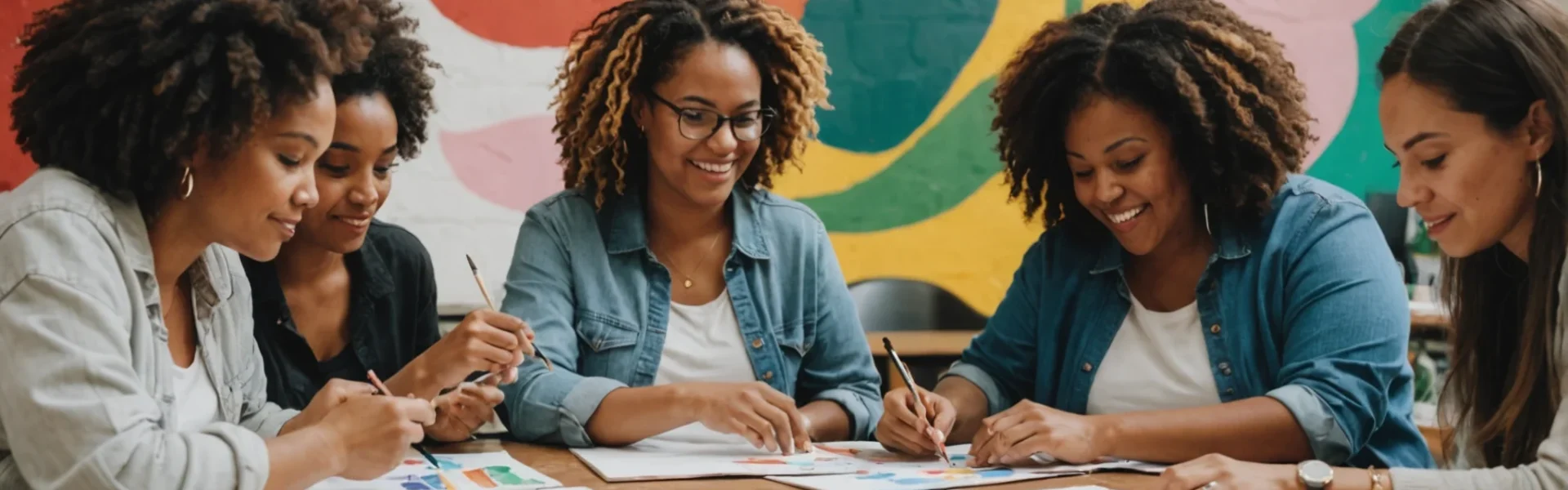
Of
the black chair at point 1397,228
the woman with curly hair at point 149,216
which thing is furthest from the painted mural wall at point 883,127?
the woman with curly hair at point 149,216

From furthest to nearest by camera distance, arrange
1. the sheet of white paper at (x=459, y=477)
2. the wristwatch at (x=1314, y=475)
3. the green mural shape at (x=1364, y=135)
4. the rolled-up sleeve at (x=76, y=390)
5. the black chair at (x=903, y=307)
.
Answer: the green mural shape at (x=1364, y=135) → the black chair at (x=903, y=307) → the sheet of white paper at (x=459, y=477) → the wristwatch at (x=1314, y=475) → the rolled-up sleeve at (x=76, y=390)

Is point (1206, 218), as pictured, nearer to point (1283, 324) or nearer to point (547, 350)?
point (1283, 324)

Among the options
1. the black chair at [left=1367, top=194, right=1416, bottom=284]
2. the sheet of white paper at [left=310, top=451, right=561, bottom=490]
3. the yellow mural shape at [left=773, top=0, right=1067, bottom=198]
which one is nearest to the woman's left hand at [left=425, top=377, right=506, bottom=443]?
the sheet of white paper at [left=310, top=451, right=561, bottom=490]

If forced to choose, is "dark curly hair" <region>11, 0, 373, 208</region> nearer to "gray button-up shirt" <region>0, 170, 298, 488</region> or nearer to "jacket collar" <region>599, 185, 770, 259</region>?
"gray button-up shirt" <region>0, 170, 298, 488</region>

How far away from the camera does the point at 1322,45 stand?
410 centimetres

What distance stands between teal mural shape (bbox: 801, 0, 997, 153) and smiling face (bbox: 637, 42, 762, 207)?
1597 mm

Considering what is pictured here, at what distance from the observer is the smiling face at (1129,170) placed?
6.46 feet

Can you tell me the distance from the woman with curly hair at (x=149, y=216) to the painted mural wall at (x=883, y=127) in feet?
6.39

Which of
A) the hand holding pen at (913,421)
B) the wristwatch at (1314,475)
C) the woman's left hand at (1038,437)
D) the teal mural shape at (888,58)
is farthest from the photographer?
the teal mural shape at (888,58)

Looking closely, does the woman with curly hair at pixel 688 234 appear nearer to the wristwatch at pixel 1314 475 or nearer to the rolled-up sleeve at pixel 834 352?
the rolled-up sleeve at pixel 834 352

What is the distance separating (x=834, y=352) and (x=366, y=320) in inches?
29.9

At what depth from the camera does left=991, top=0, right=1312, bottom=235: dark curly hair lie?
196 centimetres

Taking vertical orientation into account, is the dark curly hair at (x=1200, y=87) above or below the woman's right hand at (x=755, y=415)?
above

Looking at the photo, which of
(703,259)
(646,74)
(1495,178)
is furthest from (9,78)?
(1495,178)
